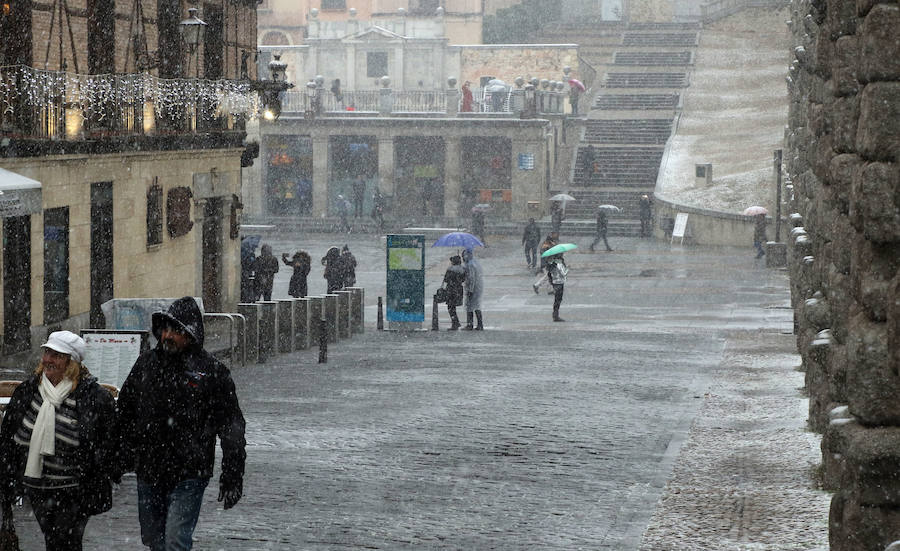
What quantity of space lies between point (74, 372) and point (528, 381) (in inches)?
462

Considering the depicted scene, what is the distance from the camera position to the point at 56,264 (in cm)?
2250

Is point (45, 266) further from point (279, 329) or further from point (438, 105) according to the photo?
point (438, 105)

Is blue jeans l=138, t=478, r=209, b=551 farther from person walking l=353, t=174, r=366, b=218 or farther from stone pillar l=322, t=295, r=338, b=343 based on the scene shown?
person walking l=353, t=174, r=366, b=218

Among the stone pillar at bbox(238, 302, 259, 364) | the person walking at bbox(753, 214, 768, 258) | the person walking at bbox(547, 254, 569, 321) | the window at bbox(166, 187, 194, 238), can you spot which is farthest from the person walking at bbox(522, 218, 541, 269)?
the stone pillar at bbox(238, 302, 259, 364)

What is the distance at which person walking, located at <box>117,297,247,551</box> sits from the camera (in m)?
8.02

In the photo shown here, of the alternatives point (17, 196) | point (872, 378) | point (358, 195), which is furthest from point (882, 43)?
point (358, 195)

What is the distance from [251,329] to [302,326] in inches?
99.8

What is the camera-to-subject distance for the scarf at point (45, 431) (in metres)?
8.24

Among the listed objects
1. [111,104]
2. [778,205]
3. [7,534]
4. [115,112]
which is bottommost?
Result: [7,534]

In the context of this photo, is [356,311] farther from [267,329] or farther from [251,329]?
[251,329]

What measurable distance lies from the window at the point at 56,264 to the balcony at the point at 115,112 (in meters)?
1.07

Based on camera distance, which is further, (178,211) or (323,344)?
(178,211)

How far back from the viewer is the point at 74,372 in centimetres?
832

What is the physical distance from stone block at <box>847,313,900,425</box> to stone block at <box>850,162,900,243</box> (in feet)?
1.52
